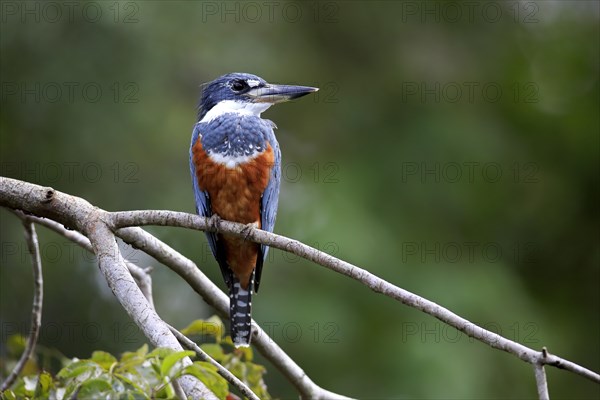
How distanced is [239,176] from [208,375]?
5.78 feet

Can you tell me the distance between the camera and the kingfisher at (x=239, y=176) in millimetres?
3447

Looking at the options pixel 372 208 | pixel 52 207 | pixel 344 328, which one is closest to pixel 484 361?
pixel 344 328

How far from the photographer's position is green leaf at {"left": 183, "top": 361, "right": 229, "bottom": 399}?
1733 mm

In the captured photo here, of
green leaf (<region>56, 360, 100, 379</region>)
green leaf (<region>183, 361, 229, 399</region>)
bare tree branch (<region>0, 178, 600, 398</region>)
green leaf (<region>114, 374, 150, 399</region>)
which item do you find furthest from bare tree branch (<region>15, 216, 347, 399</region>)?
green leaf (<region>183, 361, 229, 399</region>)

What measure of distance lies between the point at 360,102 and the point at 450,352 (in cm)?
279

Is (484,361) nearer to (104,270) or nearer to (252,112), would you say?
(252,112)

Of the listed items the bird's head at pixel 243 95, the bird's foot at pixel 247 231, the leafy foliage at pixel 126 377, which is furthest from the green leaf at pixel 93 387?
the bird's head at pixel 243 95

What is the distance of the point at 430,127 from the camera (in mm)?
6742

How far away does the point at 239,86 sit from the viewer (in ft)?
12.8

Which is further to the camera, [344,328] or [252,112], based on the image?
[344,328]

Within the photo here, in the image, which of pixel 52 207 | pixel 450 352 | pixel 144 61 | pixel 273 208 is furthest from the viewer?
pixel 144 61

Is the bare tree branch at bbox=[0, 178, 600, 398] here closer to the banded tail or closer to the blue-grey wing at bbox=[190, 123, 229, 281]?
the banded tail

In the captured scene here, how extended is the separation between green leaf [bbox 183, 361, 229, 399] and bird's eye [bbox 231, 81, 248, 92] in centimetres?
228

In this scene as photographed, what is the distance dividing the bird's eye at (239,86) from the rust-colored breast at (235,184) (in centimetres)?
45
